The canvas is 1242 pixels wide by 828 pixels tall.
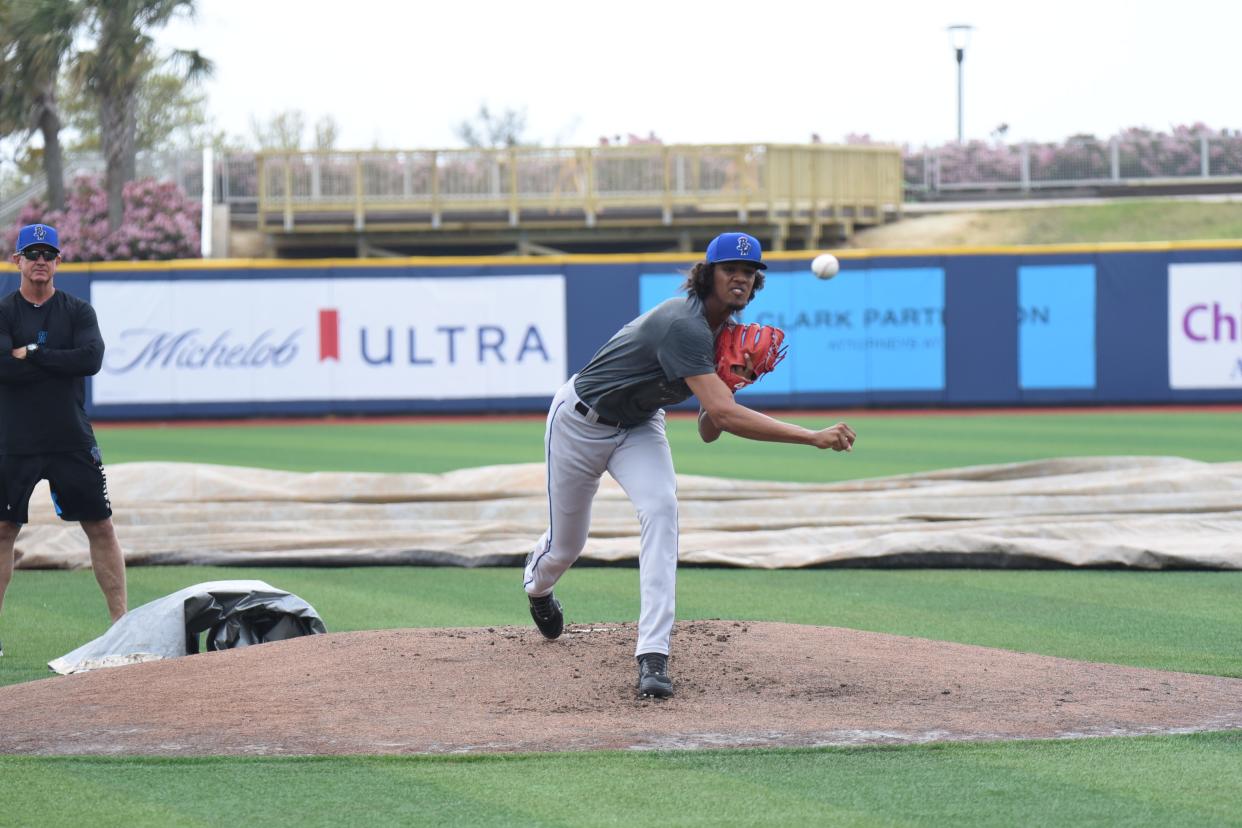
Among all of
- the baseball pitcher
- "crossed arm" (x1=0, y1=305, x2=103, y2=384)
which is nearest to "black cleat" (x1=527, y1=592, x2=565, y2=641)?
the baseball pitcher

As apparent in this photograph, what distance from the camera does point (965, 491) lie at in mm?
10781

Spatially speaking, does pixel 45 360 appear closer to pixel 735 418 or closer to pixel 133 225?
pixel 735 418

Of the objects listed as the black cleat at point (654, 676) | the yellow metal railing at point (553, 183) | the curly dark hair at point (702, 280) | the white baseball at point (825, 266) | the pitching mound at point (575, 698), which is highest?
the yellow metal railing at point (553, 183)

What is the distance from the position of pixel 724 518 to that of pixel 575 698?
4854 millimetres

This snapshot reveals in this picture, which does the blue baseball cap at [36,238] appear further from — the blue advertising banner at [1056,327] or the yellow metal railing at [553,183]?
the yellow metal railing at [553,183]

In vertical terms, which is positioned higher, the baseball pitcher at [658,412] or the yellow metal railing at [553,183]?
the yellow metal railing at [553,183]

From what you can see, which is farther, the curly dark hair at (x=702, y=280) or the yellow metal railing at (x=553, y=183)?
the yellow metal railing at (x=553, y=183)

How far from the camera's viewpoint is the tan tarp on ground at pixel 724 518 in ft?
31.3

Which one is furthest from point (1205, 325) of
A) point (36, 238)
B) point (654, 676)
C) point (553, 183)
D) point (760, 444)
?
point (36, 238)

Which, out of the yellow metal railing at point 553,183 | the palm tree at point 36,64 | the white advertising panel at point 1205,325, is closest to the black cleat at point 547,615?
the white advertising panel at point 1205,325

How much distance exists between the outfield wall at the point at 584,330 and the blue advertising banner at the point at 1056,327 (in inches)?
0.8

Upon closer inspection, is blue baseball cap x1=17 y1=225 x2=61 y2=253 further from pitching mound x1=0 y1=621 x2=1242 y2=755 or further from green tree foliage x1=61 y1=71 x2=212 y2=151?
green tree foliage x1=61 y1=71 x2=212 y2=151

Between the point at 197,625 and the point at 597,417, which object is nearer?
the point at 597,417

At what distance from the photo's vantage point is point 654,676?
5.69m
